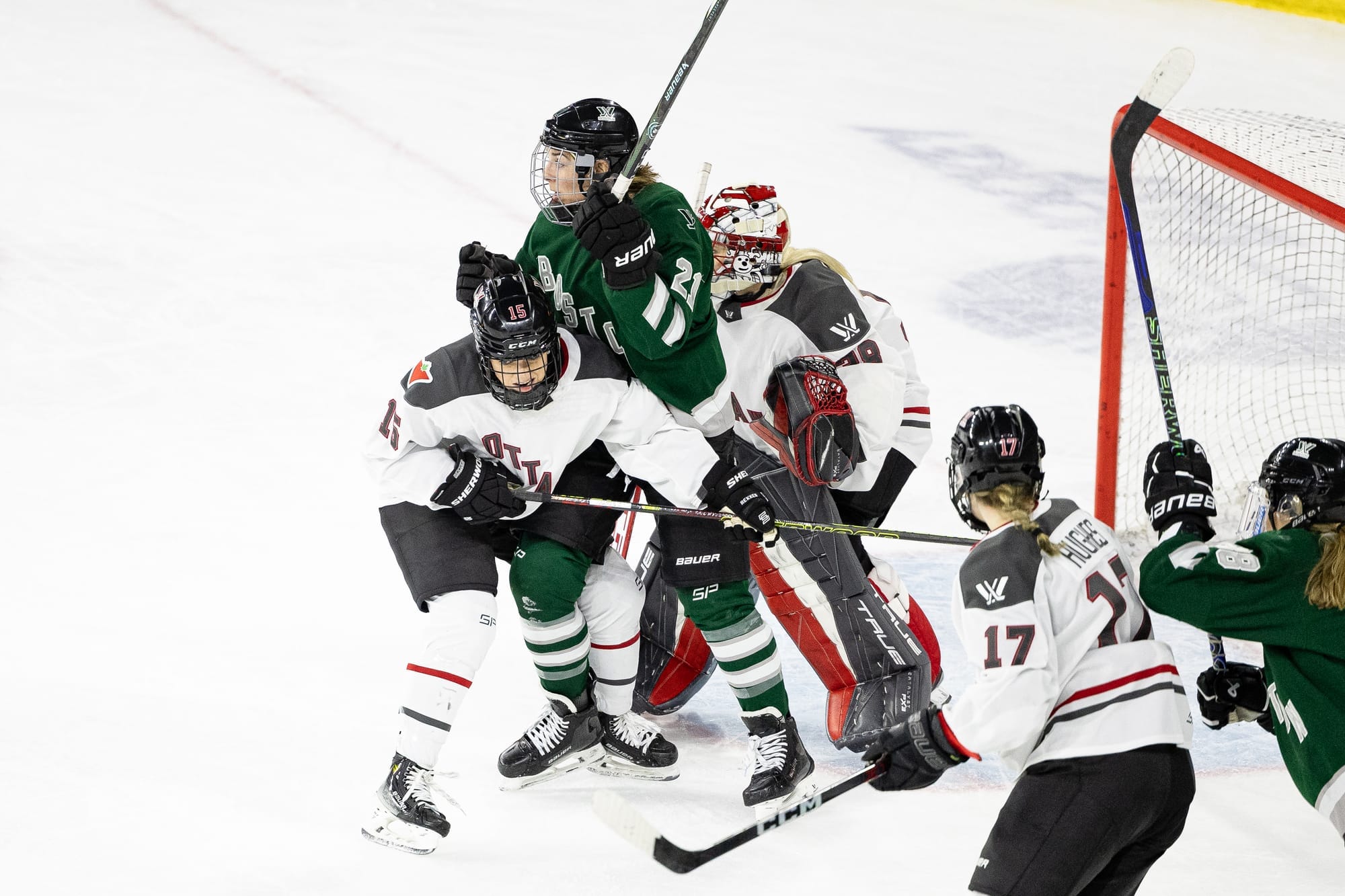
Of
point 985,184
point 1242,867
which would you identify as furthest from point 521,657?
point 985,184

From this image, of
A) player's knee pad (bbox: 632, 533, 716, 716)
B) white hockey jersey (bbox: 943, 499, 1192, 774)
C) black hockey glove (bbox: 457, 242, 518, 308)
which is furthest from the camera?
player's knee pad (bbox: 632, 533, 716, 716)

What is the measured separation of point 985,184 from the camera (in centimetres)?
616

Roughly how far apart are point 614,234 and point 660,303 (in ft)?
0.59

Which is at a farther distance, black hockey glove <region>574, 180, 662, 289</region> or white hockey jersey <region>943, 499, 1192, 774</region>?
black hockey glove <region>574, 180, 662, 289</region>

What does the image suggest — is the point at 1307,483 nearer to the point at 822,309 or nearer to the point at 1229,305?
the point at 822,309

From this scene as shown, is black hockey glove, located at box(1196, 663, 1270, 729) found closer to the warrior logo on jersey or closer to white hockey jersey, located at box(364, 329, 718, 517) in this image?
white hockey jersey, located at box(364, 329, 718, 517)

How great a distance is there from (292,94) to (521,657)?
147 inches

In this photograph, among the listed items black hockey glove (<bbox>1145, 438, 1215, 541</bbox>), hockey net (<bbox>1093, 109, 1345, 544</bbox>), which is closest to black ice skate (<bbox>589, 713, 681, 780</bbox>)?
black hockey glove (<bbox>1145, 438, 1215, 541</bbox>)

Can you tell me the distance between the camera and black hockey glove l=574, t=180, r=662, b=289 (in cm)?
264

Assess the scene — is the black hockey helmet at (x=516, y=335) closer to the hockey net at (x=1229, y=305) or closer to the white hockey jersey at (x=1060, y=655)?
the white hockey jersey at (x=1060, y=655)

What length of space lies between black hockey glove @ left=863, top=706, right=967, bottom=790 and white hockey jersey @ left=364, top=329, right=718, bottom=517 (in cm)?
79

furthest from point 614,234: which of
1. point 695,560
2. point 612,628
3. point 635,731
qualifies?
A: point 635,731

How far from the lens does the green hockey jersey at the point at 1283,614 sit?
7.05 ft

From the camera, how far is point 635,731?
10.1 feet
